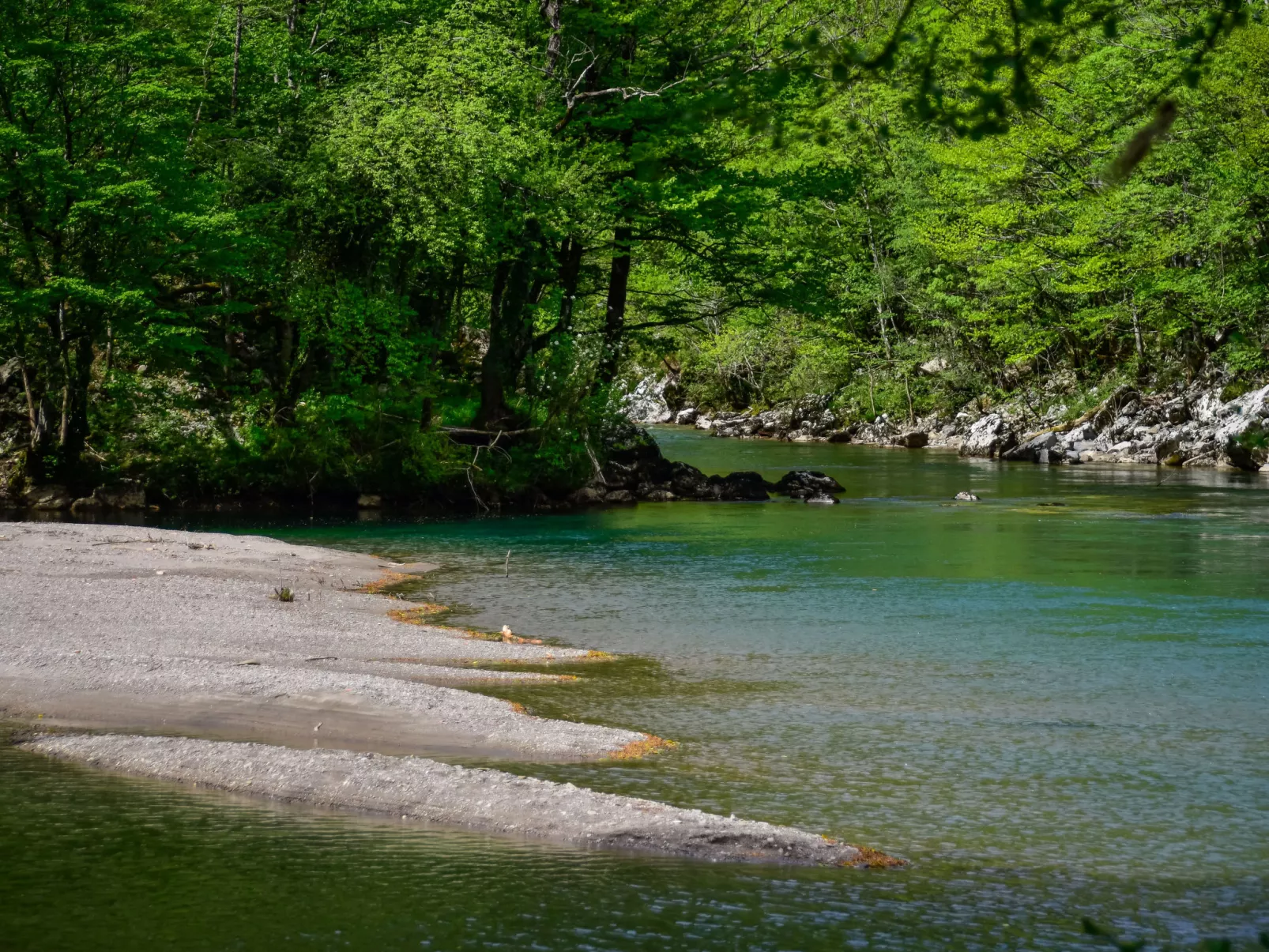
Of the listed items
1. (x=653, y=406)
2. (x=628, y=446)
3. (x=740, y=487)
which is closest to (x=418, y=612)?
(x=628, y=446)

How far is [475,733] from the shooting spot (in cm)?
1166

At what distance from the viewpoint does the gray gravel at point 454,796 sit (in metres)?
9.02

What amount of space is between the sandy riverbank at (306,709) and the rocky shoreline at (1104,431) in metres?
37.0

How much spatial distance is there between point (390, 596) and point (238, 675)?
7.50m

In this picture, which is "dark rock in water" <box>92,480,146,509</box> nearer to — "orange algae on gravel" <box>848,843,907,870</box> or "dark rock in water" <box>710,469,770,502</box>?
"dark rock in water" <box>710,469,770,502</box>

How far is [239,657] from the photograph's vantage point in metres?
14.3

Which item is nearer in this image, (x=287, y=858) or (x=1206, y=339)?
(x=287, y=858)

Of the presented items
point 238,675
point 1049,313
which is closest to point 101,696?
point 238,675

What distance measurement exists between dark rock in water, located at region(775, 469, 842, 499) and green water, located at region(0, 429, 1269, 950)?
13.6 m

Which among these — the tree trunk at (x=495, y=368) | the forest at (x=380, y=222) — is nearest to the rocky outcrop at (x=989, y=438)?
the forest at (x=380, y=222)

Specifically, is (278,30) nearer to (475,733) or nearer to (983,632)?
(983,632)

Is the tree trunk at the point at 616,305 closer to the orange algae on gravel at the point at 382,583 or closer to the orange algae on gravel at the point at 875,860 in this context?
the orange algae on gravel at the point at 382,583

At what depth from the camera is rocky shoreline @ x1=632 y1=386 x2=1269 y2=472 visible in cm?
4647

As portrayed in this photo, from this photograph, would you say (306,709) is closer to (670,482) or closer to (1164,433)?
(670,482)
